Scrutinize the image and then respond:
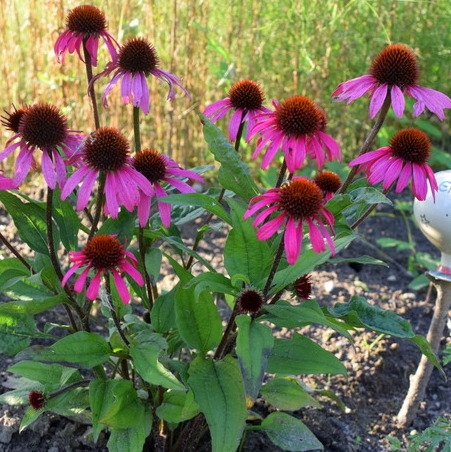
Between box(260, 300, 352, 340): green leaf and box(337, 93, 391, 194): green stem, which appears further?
box(337, 93, 391, 194): green stem

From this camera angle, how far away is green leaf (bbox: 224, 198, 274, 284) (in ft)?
3.67

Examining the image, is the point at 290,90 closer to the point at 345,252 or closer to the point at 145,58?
the point at 345,252

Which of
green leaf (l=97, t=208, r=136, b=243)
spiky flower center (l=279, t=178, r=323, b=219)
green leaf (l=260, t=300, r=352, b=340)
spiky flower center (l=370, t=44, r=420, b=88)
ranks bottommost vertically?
green leaf (l=260, t=300, r=352, b=340)

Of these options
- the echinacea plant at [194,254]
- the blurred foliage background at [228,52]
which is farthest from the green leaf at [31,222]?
the blurred foliage background at [228,52]

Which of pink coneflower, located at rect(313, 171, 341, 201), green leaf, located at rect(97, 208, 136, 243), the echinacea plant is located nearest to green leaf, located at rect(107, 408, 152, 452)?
the echinacea plant

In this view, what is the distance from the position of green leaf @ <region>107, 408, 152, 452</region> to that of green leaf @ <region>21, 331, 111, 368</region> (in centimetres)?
16

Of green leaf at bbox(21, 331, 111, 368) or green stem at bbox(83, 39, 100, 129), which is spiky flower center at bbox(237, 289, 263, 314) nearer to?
green leaf at bbox(21, 331, 111, 368)

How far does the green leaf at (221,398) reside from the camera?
1.05 m

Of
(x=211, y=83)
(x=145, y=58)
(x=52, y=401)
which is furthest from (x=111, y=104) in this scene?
(x=52, y=401)

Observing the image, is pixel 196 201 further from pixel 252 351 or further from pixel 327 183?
pixel 327 183

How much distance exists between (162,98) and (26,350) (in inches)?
71.3

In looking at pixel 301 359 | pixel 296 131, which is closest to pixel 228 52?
pixel 296 131

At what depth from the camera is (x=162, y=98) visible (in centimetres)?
289

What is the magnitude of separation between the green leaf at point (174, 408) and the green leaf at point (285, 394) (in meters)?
0.22
